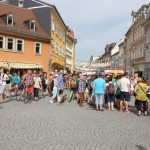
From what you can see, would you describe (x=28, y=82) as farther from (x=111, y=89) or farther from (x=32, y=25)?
(x=32, y=25)

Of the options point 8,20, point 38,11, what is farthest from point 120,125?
point 38,11

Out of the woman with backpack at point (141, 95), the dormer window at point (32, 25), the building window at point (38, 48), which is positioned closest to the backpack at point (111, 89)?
the woman with backpack at point (141, 95)

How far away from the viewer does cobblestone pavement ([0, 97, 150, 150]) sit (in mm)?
6656

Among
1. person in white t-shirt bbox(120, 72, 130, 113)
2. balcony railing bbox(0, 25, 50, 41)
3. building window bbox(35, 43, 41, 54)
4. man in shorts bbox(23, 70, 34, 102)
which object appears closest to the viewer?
person in white t-shirt bbox(120, 72, 130, 113)

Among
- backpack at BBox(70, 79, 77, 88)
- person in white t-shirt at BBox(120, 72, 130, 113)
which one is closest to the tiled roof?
backpack at BBox(70, 79, 77, 88)

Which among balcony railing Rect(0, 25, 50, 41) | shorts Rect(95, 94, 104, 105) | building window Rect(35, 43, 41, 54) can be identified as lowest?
shorts Rect(95, 94, 104, 105)

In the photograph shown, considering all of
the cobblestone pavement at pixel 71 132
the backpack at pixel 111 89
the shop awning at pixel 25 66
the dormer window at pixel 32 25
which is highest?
the dormer window at pixel 32 25

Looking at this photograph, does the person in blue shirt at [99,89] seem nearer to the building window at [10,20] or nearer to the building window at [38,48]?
the building window at [10,20]

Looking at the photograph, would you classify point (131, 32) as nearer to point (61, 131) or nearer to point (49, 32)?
point (49, 32)

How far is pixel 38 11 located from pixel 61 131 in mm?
34194

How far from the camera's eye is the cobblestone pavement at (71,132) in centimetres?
666

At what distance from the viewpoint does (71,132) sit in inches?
319

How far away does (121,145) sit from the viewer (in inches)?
268

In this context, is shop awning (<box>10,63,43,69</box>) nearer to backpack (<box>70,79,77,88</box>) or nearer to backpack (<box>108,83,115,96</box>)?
backpack (<box>70,79,77,88</box>)
